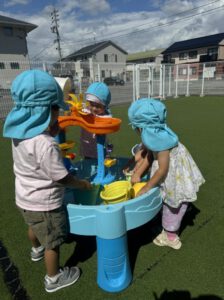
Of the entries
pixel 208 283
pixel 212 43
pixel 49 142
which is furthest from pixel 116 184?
pixel 212 43

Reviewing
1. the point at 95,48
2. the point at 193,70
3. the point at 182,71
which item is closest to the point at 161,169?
the point at 182,71

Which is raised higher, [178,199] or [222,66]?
[222,66]

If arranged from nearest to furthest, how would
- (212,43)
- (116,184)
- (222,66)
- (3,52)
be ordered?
(116,184) < (222,66) < (3,52) < (212,43)

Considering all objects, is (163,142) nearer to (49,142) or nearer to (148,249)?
(49,142)

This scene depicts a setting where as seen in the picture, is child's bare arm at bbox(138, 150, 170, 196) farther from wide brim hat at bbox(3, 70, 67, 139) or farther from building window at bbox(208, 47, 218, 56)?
building window at bbox(208, 47, 218, 56)

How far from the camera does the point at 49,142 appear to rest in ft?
4.91

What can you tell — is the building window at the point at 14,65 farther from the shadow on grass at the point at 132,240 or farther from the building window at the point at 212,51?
the building window at the point at 212,51

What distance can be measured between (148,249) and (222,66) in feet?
53.0

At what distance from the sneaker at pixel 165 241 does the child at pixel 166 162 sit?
0.01 meters

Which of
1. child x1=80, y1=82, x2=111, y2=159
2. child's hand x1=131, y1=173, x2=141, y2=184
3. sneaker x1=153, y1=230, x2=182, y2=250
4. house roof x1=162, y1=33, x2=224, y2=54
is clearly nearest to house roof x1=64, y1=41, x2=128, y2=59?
house roof x1=162, y1=33, x2=224, y2=54

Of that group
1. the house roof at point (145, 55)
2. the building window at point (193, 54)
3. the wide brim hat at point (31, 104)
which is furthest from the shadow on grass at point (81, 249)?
the house roof at point (145, 55)

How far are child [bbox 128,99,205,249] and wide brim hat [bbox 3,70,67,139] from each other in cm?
69

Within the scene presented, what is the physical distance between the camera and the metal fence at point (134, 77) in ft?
30.5

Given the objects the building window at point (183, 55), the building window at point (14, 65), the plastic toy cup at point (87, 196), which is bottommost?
the plastic toy cup at point (87, 196)
